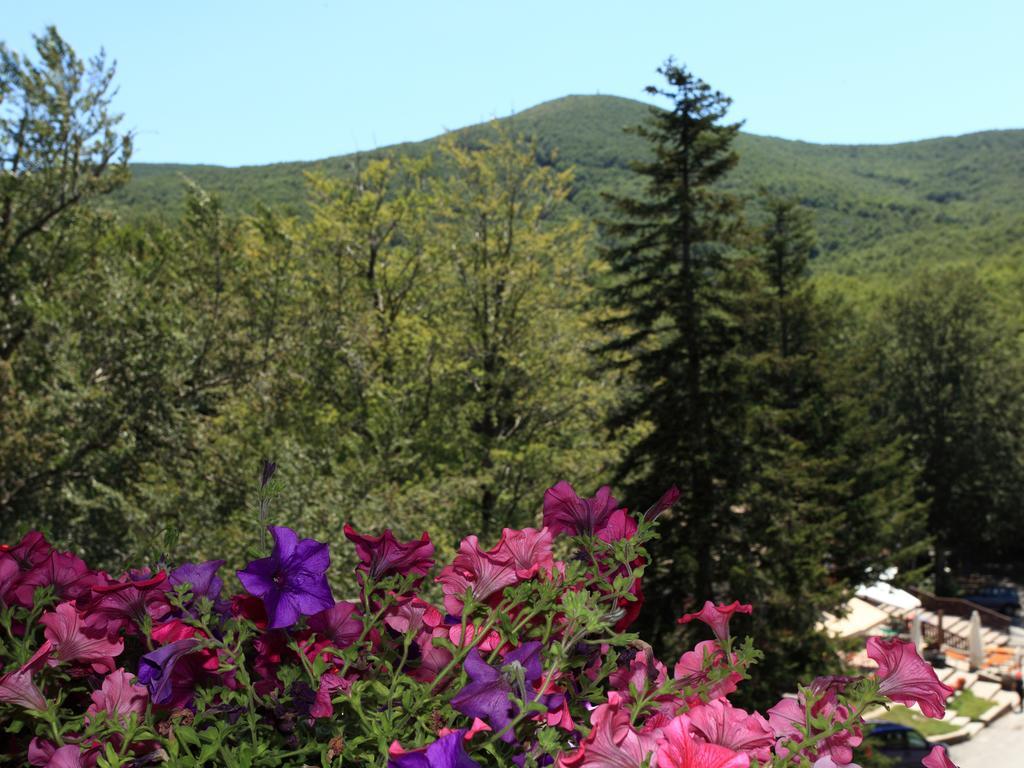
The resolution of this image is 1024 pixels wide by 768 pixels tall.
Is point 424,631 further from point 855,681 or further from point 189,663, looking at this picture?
point 855,681

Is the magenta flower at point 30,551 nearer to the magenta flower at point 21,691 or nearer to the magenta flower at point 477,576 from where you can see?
the magenta flower at point 21,691

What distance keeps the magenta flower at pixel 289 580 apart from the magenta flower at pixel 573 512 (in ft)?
1.49

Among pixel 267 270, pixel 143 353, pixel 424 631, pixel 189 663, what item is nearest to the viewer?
pixel 189 663

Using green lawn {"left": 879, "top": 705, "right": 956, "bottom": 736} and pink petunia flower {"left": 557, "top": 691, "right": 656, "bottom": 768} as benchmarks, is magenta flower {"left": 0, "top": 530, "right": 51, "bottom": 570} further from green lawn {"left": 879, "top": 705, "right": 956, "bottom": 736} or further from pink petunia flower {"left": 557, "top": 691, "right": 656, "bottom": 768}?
green lawn {"left": 879, "top": 705, "right": 956, "bottom": 736}

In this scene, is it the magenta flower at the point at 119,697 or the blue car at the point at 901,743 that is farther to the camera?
the blue car at the point at 901,743

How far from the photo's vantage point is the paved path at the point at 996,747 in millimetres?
19484

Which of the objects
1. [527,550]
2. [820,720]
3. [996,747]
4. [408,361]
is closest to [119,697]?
[527,550]

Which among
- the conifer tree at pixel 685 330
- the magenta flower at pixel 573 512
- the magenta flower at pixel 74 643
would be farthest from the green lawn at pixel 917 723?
the magenta flower at pixel 74 643

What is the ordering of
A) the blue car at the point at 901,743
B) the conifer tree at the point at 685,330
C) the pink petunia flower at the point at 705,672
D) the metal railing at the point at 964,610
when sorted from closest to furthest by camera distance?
the pink petunia flower at the point at 705,672 → the conifer tree at the point at 685,330 → the blue car at the point at 901,743 → the metal railing at the point at 964,610

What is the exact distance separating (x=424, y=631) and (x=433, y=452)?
14.9m

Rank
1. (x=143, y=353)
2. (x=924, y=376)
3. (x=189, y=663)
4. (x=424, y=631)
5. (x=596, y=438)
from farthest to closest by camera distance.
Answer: (x=924, y=376) → (x=596, y=438) → (x=143, y=353) → (x=424, y=631) → (x=189, y=663)

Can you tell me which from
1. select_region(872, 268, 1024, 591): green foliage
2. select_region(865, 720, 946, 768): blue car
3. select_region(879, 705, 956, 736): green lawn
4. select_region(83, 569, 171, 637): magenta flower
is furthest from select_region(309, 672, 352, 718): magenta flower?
select_region(872, 268, 1024, 591): green foliage

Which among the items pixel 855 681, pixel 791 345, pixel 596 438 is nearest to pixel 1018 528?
pixel 791 345

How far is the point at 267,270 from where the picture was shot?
15.8 meters
